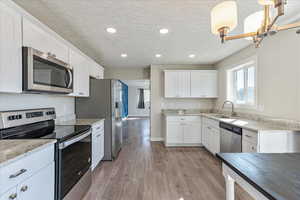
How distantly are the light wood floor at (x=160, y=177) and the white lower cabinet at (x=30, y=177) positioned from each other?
90cm

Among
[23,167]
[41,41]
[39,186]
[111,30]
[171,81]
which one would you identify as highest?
[111,30]

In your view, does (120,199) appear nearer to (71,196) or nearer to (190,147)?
(71,196)

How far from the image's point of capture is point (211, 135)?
355 centimetres

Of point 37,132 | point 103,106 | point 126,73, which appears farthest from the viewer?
point 126,73

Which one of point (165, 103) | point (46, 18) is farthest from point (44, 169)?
point (165, 103)

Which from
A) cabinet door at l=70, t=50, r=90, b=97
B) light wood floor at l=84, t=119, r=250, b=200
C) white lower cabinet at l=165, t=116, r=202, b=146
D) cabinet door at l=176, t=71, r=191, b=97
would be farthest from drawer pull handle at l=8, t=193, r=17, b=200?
cabinet door at l=176, t=71, r=191, b=97

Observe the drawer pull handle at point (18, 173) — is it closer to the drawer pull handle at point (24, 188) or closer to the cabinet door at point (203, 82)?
the drawer pull handle at point (24, 188)

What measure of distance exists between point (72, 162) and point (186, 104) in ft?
12.5

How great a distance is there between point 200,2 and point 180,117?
2944 millimetres

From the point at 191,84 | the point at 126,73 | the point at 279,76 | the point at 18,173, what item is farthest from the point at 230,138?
the point at 126,73

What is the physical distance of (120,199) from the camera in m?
2.02

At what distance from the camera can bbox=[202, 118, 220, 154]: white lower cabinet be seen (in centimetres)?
327

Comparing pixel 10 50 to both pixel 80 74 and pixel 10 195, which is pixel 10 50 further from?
pixel 80 74

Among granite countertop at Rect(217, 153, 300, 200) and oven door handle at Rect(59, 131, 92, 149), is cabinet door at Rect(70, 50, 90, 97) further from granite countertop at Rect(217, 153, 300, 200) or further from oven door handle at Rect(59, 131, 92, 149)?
granite countertop at Rect(217, 153, 300, 200)
